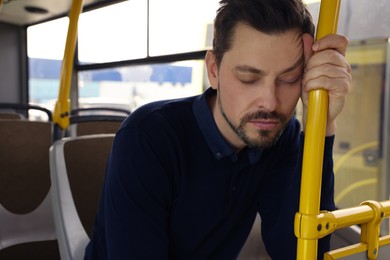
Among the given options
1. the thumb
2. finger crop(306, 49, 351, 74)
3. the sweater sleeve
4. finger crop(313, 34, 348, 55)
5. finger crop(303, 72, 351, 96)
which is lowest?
the sweater sleeve

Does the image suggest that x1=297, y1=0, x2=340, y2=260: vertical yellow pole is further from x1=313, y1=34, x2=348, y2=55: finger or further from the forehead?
the forehead

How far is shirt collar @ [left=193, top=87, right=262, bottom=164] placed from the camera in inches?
41.4

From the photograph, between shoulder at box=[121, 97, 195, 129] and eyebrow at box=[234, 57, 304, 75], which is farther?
shoulder at box=[121, 97, 195, 129]

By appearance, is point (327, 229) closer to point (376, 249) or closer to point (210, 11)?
point (376, 249)

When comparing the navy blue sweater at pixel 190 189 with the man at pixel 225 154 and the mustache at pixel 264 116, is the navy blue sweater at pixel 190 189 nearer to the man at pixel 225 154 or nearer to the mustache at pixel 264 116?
the man at pixel 225 154

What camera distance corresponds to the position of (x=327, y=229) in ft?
1.94

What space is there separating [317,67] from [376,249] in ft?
1.16

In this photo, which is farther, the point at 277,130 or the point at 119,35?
the point at 119,35

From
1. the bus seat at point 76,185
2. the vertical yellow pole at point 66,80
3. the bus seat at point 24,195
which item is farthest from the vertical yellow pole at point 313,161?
the bus seat at point 24,195

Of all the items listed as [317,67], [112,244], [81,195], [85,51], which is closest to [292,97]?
[317,67]

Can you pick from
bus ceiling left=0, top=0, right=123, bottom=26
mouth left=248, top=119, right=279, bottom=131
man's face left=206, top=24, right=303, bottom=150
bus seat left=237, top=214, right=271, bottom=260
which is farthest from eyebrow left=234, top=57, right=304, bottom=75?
bus ceiling left=0, top=0, right=123, bottom=26

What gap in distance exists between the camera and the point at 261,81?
86 cm

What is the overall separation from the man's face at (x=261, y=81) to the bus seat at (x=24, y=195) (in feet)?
4.94

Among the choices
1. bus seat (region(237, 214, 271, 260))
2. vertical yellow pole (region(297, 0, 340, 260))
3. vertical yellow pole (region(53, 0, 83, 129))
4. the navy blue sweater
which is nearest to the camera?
vertical yellow pole (region(297, 0, 340, 260))
